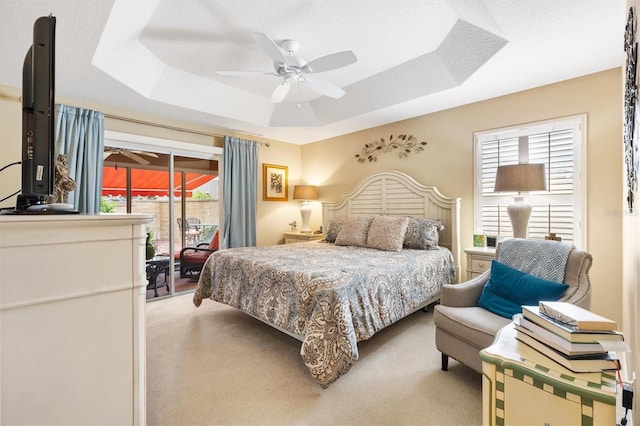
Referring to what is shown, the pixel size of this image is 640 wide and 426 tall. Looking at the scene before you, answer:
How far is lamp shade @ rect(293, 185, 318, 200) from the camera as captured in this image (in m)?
5.02

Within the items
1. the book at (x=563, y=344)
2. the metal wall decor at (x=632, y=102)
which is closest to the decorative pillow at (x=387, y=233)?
the metal wall decor at (x=632, y=102)

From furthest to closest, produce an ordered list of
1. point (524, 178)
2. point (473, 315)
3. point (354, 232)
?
1. point (354, 232)
2. point (524, 178)
3. point (473, 315)

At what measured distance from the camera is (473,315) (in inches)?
76.9

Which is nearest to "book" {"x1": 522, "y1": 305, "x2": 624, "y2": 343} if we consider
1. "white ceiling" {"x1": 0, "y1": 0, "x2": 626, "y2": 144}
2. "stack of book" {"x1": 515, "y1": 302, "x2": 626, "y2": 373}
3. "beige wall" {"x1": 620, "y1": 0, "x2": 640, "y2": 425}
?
"stack of book" {"x1": 515, "y1": 302, "x2": 626, "y2": 373}

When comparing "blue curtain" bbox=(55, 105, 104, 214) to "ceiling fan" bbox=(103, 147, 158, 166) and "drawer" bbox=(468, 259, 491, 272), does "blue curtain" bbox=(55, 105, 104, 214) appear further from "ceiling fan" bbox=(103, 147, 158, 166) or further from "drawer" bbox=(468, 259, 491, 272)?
"drawer" bbox=(468, 259, 491, 272)

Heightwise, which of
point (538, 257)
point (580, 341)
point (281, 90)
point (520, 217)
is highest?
point (281, 90)

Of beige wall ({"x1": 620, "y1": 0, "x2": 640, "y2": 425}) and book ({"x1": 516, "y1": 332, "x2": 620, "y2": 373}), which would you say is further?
beige wall ({"x1": 620, "y1": 0, "x2": 640, "y2": 425})

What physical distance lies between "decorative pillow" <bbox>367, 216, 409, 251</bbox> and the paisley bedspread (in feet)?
0.46

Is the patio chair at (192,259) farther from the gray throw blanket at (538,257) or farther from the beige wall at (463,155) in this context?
the gray throw blanket at (538,257)

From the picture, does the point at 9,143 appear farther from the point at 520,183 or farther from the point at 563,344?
the point at 520,183

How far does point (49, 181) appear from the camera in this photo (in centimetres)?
101

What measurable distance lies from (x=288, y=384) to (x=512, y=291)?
1616mm

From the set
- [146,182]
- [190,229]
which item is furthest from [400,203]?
[146,182]

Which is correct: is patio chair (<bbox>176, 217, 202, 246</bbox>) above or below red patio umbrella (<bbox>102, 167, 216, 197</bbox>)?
below
